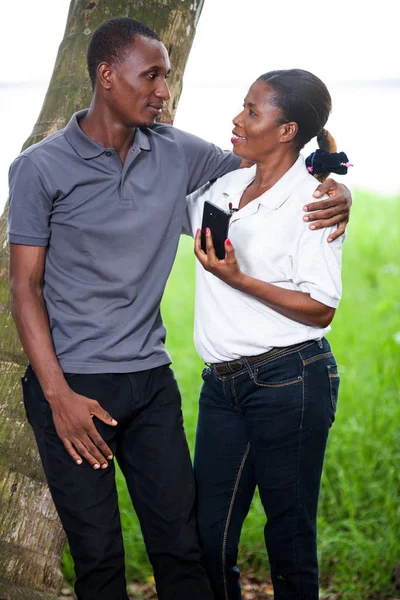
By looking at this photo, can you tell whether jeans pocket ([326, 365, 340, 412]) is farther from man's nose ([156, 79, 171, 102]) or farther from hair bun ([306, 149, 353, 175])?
man's nose ([156, 79, 171, 102])

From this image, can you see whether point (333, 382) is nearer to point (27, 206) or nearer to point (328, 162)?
point (328, 162)

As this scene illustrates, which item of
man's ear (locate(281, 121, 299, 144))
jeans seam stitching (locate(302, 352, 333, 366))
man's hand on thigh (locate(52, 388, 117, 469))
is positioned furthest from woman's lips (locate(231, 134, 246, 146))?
man's hand on thigh (locate(52, 388, 117, 469))

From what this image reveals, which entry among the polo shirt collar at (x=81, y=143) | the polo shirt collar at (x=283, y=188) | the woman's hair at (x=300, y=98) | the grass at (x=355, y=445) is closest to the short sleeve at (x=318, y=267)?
the polo shirt collar at (x=283, y=188)

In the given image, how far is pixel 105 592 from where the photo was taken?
7.31 ft

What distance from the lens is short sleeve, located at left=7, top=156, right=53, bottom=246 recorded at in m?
2.09

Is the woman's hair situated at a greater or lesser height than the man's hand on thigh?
greater

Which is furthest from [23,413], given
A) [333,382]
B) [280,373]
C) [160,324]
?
[333,382]

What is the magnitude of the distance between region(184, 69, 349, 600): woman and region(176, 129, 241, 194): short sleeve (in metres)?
0.07

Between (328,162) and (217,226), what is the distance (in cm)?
43

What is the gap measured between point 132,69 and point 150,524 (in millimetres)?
1274

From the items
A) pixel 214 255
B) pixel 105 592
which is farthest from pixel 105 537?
pixel 214 255

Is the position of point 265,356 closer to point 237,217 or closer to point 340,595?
point 237,217

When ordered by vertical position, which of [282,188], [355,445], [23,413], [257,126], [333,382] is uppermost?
[257,126]

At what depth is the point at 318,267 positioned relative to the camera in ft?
7.25
